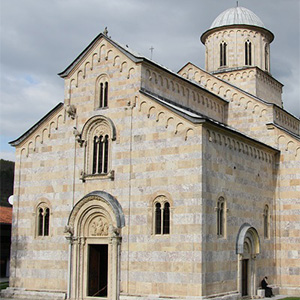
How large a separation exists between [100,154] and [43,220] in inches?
173

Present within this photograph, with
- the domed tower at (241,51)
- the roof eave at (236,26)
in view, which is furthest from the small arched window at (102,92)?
the roof eave at (236,26)

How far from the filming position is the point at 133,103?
22672 millimetres

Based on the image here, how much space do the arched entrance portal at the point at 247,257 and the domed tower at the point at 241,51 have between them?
36.0ft

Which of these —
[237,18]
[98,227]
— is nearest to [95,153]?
[98,227]

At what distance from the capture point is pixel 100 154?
2327 centimetres

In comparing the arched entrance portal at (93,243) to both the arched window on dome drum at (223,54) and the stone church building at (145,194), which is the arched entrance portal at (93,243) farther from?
the arched window on dome drum at (223,54)

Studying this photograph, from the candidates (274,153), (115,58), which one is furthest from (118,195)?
(274,153)

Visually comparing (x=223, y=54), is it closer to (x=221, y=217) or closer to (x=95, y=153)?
(x=95, y=153)

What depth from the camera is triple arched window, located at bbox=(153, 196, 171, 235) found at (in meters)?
20.9

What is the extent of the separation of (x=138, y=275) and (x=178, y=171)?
4.59 metres

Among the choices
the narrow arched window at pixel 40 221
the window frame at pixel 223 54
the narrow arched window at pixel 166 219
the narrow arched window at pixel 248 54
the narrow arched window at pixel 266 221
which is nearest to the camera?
the narrow arched window at pixel 166 219

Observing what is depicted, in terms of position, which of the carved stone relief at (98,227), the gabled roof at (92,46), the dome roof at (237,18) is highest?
the dome roof at (237,18)

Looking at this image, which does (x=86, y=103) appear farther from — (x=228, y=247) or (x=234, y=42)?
(x=234, y=42)

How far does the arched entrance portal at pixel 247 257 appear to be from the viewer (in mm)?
22406
